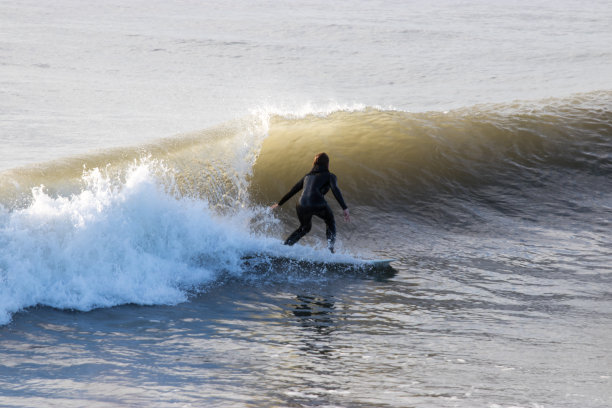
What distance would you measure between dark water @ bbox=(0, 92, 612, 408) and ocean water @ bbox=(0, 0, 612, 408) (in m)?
0.03

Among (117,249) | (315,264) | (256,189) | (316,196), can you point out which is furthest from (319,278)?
(256,189)

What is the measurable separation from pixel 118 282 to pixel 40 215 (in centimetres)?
136

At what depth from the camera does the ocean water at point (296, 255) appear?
18.8 ft

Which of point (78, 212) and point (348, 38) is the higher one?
point (348, 38)

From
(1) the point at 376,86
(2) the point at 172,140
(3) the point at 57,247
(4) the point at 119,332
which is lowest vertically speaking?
(4) the point at 119,332

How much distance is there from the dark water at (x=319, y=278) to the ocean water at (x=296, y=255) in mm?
33

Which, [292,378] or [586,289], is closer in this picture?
[292,378]

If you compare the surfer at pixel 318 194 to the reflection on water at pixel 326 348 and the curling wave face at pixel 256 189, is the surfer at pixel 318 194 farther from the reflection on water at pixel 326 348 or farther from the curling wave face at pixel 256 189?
the reflection on water at pixel 326 348

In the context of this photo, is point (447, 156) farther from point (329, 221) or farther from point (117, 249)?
point (117, 249)

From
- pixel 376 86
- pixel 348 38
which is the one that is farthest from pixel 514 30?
pixel 376 86

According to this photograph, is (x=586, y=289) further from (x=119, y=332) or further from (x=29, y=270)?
→ (x=29, y=270)

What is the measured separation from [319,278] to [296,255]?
62cm

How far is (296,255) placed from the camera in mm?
9484

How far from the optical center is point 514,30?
4122 centimetres
